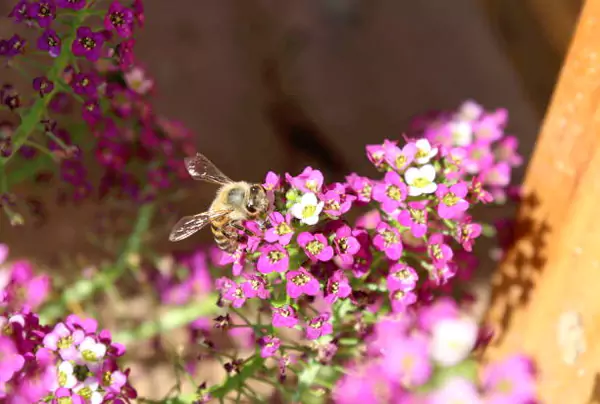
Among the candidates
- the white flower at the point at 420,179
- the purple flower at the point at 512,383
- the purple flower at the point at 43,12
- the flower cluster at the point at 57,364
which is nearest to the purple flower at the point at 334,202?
the white flower at the point at 420,179

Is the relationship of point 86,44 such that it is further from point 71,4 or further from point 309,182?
point 309,182

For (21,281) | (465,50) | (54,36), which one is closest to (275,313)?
(54,36)

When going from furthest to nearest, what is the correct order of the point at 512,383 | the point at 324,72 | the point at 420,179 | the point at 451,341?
1. the point at 324,72
2. the point at 451,341
3. the point at 512,383
4. the point at 420,179

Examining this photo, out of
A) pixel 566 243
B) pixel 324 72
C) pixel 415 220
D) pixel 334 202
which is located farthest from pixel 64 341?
pixel 324 72

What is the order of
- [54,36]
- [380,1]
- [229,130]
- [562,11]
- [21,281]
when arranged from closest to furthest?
[54,36] → [21,281] → [562,11] → [229,130] → [380,1]

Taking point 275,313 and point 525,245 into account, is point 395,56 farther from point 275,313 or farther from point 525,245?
point 275,313

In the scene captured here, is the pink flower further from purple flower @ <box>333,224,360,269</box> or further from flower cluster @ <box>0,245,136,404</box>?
flower cluster @ <box>0,245,136,404</box>
